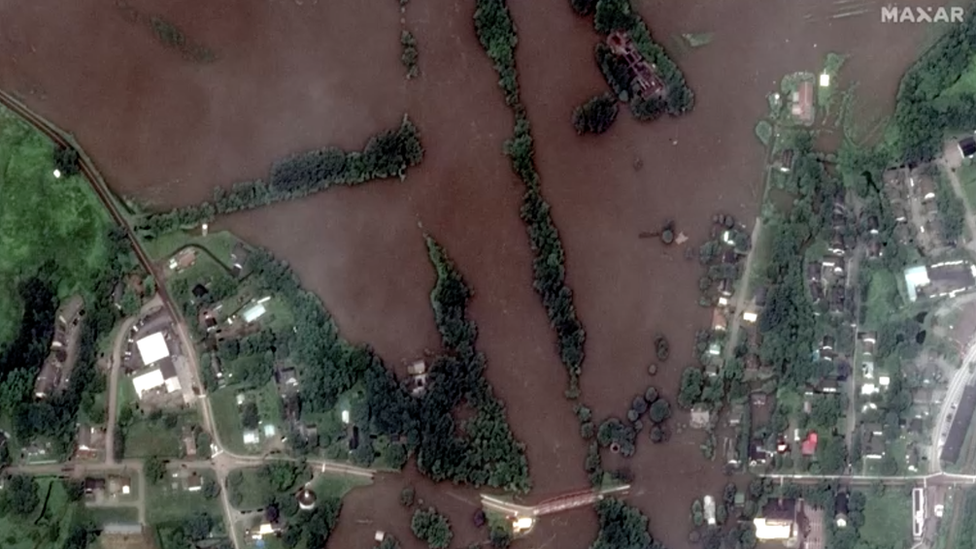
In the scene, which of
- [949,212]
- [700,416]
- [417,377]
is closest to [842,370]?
[700,416]

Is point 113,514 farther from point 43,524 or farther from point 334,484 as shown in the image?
point 334,484

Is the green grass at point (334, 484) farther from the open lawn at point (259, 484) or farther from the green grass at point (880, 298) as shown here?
the green grass at point (880, 298)

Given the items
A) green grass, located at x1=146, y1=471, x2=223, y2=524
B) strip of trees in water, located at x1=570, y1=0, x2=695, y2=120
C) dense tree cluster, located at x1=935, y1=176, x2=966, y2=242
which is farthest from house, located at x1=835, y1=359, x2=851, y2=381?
green grass, located at x1=146, y1=471, x2=223, y2=524

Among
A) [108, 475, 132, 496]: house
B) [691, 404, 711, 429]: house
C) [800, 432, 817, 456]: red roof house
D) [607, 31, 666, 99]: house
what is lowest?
[108, 475, 132, 496]: house

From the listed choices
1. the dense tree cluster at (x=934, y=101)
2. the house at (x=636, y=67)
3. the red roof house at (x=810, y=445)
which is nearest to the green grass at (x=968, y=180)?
the dense tree cluster at (x=934, y=101)

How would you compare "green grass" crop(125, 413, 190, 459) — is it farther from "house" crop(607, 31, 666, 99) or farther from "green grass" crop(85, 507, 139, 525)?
"house" crop(607, 31, 666, 99)
